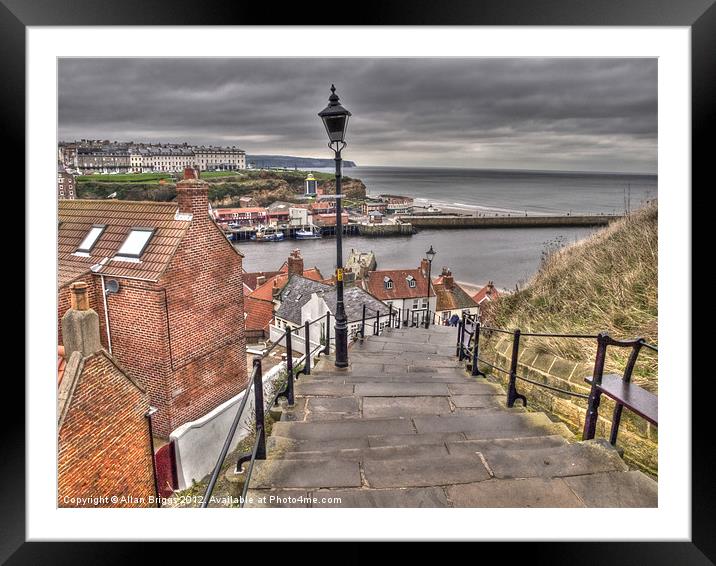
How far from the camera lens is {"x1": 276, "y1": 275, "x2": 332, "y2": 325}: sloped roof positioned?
1803 centimetres

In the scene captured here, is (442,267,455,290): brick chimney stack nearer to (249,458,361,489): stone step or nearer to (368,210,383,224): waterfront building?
(368,210,383,224): waterfront building

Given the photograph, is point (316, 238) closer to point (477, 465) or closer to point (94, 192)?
point (94, 192)

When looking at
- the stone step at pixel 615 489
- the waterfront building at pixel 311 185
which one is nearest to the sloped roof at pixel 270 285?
the waterfront building at pixel 311 185

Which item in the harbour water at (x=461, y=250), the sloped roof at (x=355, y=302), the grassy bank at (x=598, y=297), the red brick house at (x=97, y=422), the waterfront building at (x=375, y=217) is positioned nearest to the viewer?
the red brick house at (x=97, y=422)

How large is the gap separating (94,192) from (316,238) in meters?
5.38

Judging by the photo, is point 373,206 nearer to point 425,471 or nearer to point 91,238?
point 91,238

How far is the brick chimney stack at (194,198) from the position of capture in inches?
311

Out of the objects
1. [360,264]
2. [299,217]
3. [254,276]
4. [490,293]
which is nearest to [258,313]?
[254,276]

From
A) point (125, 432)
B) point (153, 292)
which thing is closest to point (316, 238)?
point (153, 292)

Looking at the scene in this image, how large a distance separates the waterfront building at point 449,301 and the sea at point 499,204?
447cm

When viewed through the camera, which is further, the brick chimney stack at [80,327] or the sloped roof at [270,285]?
the sloped roof at [270,285]

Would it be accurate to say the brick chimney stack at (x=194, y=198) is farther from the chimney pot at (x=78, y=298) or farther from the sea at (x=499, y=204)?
the chimney pot at (x=78, y=298)

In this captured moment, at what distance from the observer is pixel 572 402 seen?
135 inches

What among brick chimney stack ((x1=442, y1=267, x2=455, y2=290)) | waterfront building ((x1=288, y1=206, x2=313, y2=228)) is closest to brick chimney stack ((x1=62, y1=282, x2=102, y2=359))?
waterfront building ((x1=288, y1=206, x2=313, y2=228))
